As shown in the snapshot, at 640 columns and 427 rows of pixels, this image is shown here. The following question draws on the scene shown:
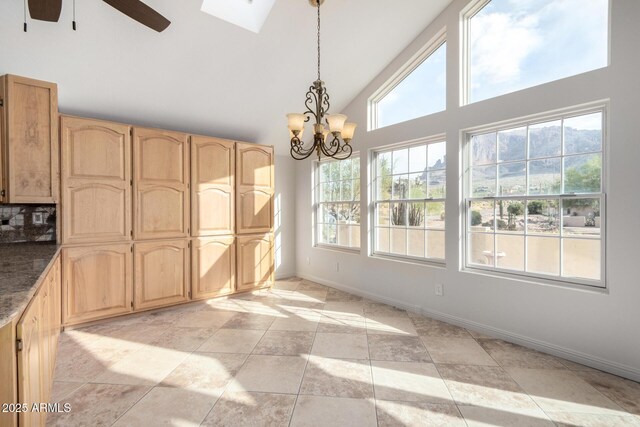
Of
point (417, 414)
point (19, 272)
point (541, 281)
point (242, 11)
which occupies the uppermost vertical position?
point (242, 11)

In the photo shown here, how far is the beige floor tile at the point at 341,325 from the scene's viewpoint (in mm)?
3125

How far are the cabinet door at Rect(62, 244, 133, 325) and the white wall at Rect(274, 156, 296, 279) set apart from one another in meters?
2.29

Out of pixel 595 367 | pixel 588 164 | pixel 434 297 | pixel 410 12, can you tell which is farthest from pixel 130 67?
pixel 595 367

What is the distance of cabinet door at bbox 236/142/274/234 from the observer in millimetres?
4211

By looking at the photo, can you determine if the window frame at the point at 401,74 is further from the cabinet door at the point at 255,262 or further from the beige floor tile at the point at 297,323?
the beige floor tile at the point at 297,323

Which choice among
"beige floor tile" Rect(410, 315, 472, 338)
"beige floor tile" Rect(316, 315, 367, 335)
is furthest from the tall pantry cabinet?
"beige floor tile" Rect(410, 315, 472, 338)

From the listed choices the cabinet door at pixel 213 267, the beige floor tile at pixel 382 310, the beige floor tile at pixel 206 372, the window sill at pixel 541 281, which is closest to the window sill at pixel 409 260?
the window sill at pixel 541 281

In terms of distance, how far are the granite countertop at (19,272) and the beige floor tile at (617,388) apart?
3261 mm

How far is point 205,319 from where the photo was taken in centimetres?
346

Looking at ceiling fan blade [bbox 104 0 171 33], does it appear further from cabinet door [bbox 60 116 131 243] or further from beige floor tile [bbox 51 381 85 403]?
beige floor tile [bbox 51 381 85 403]

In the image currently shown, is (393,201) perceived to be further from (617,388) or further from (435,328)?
(617,388)

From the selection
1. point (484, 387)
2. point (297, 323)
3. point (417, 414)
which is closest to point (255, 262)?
point (297, 323)

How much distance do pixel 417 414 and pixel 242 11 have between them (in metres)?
3.66

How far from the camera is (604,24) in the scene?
7.91 feet
